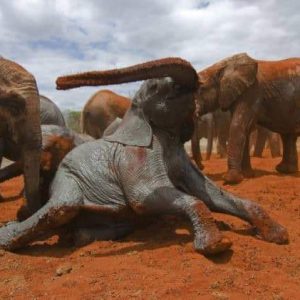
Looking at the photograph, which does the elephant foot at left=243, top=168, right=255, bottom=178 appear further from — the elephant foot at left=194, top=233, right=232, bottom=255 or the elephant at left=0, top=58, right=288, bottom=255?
the elephant foot at left=194, top=233, right=232, bottom=255

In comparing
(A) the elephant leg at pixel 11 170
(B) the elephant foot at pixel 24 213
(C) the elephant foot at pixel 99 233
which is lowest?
(C) the elephant foot at pixel 99 233

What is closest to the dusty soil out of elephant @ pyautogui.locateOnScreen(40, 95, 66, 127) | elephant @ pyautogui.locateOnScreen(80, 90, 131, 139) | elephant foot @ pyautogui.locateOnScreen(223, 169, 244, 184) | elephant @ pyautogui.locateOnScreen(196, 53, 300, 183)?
elephant foot @ pyautogui.locateOnScreen(223, 169, 244, 184)

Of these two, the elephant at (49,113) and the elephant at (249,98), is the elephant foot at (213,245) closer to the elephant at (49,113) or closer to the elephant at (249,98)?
the elephant at (249,98)

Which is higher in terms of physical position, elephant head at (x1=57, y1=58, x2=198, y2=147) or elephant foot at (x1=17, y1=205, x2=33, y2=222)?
elephant head at (x1=57, y1=58, x2=198, y2=147)

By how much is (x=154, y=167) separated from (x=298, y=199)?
2.69 meters

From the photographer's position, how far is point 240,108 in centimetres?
866

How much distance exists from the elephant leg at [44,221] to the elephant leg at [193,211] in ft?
1.58

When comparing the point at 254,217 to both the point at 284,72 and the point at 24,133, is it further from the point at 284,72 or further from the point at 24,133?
the point at 284,72

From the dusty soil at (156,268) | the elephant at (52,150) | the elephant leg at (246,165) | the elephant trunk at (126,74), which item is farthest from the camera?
the elephant leg at (246,165)

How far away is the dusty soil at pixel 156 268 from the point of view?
335cm

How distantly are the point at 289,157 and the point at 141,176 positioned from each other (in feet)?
18.5

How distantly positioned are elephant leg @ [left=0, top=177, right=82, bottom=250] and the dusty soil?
0.42 feet

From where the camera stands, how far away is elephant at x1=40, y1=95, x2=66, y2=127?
29.2ft

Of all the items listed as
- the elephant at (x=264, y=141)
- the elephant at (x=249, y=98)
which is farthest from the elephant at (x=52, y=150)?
the elephant at (x=264, y=141)
